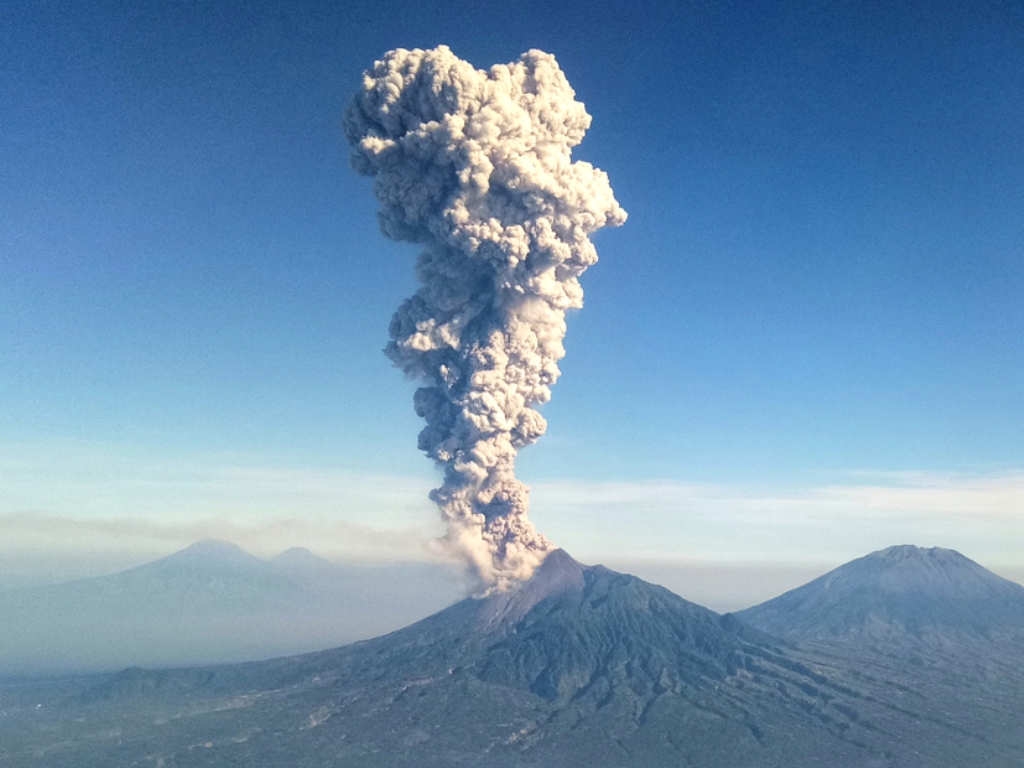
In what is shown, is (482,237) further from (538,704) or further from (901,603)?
(901,603)

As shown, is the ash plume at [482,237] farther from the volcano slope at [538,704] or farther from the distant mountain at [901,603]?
the distant mountain at [901,603]

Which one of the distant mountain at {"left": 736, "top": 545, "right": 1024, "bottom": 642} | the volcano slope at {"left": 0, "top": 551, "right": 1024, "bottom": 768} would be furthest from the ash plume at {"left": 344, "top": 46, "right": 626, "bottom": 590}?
the distant mountain at {"left": 736, "top": 545, "right": 1024, "bottom": 642}

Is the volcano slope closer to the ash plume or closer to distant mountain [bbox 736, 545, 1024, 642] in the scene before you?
the ash plume

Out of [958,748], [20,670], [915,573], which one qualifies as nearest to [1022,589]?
[915,573]

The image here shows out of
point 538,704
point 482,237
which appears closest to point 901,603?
point 538,704

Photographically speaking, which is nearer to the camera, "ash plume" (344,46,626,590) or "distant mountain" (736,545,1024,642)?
"ash plume" (344,46,626,590)

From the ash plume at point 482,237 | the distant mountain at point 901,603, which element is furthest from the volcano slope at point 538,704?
the distant mountain at point 901,603
